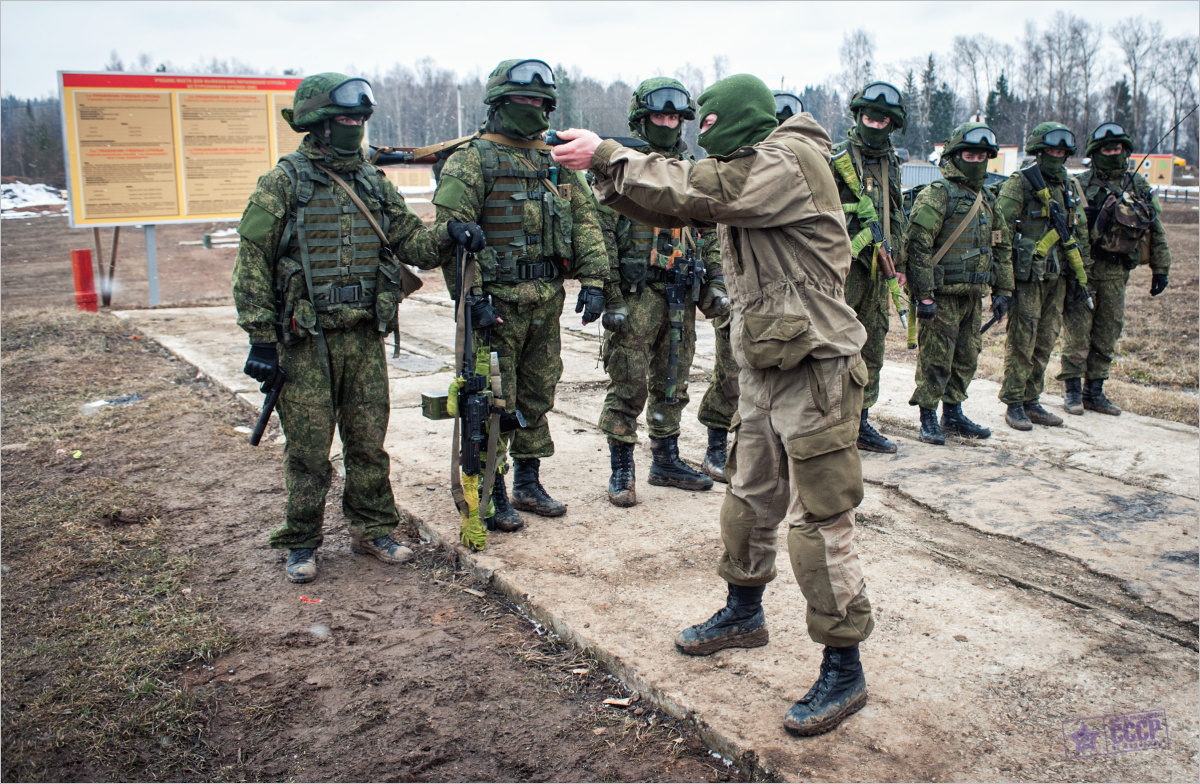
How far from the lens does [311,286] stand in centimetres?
386

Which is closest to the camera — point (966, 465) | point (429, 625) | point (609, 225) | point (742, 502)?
point (742, 502)

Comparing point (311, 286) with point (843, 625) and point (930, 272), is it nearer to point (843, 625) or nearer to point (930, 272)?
point (843, 625)

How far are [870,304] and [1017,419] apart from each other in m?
1.74

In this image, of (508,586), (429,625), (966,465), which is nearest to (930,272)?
(966,465)

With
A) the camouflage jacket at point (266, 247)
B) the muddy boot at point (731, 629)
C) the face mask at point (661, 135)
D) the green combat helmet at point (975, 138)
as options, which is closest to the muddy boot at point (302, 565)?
the camouflage jacket at point (266, 247)

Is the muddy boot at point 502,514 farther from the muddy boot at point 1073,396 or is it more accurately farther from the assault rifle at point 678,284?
the muddy boot at point 1073,396

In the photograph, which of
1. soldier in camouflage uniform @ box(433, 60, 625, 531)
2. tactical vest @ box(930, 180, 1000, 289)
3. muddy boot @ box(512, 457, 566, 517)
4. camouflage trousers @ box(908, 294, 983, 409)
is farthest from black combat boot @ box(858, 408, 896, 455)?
muddy boot @ box(512, 457, 566, 517)

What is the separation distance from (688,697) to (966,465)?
11.2 ft

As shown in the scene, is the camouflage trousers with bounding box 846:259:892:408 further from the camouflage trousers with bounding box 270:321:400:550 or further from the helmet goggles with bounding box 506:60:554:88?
the camouflage trousers with bounding box 270:321:400:550

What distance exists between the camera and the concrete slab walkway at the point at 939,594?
8.95 ft

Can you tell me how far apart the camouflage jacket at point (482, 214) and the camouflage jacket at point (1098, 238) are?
4.68 m

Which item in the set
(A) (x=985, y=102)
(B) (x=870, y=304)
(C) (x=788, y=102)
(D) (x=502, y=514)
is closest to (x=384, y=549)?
(D) (x=502, y=514)

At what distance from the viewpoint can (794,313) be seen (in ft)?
9.24

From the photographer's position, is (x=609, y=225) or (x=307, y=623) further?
(x=609, y=225)
